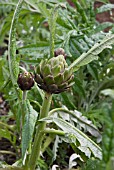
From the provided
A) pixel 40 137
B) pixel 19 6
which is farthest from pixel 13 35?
pixel 40 137

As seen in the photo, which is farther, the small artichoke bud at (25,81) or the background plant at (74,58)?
the background plant at (74,58)

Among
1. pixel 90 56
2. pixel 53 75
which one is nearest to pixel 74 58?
pixel 90 56

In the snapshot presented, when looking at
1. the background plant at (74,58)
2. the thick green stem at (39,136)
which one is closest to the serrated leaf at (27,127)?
the thick green stem at (39,136)

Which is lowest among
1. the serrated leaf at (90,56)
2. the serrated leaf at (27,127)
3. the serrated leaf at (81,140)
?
the serrated leaf at (81,140)

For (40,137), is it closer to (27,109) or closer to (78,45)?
(27,109)

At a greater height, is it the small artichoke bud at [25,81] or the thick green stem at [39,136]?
the small artichoke bud at [25,81]

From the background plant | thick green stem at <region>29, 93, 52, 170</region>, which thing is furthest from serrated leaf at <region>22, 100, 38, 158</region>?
the background plant

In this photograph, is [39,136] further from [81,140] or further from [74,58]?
[74,58]

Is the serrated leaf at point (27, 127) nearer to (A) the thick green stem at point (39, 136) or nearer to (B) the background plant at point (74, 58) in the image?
(A) the thick green stem at point (39, 136)

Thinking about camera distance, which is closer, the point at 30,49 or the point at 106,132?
the point at 106,132
